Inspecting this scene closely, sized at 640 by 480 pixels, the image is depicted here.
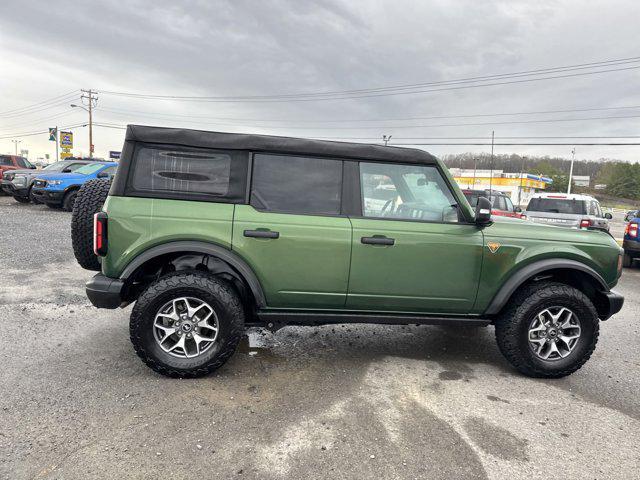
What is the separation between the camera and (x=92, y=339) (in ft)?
13.2

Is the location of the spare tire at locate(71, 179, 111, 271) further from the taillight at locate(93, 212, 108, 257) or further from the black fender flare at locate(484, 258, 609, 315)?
the black fender flare at locate(484, 258, 609, 315)

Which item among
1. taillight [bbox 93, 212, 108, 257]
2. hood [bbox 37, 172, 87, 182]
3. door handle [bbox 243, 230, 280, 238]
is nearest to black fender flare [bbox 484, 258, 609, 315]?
door handle [bbox 243, 230, 280, 238]

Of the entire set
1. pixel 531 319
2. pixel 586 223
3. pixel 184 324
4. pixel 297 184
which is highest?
pixel 297 184

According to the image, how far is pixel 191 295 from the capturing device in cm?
325

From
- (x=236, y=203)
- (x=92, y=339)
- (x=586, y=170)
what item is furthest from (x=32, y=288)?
(x=586, y=170)

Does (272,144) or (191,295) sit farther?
(272,144)

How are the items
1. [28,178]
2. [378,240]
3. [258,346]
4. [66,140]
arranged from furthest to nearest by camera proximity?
1. [66,140]
2. [28,178]
3. [258,346]
4. [378,240]

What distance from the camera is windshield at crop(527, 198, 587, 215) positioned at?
10547mm

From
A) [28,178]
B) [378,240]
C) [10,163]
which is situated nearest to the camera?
[378,240]

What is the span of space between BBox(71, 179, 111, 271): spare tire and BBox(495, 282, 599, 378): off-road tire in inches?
145

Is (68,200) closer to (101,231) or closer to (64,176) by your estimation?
(64,176)

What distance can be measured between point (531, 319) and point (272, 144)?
8.74 feet

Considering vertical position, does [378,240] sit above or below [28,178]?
below

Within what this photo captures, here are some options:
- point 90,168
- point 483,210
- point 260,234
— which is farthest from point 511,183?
point 260,234
